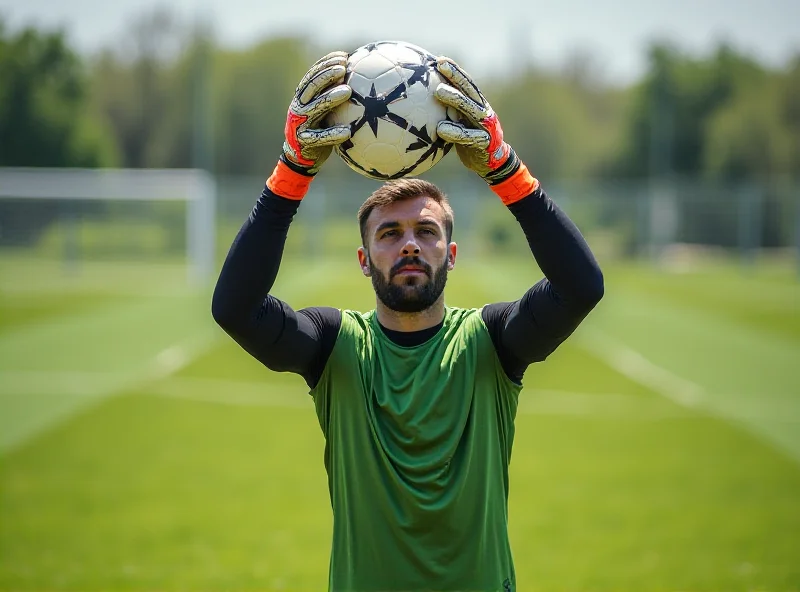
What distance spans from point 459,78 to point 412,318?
2.66ft

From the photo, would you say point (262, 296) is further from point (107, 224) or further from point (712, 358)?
point (107, 224)

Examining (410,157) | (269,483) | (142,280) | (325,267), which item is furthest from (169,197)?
(410,157)

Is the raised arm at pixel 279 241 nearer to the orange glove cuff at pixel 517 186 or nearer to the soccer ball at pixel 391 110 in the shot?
the soccer ball at pixel 391 110

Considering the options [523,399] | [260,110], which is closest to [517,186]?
[523,399]

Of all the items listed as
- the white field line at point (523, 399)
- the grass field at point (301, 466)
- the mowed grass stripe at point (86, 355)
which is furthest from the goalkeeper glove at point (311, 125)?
the white field line at point (523, 399)

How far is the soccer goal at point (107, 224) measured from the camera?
97.8ft

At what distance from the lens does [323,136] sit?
2996mm

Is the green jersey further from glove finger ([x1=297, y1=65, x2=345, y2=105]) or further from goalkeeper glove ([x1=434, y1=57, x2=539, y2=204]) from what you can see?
glove finger ([x1=297, y1=65, x2=345, y2=105])

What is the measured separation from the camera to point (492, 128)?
3.05 m

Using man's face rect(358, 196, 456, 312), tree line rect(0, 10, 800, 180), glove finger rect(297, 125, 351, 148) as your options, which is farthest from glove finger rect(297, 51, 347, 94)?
tree line rect(0, 10, 800, 180)

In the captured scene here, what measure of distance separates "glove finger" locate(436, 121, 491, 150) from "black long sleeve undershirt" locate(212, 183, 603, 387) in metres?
0.26

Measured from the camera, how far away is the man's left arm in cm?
311

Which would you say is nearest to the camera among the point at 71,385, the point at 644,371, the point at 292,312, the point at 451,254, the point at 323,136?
the point at 323,136

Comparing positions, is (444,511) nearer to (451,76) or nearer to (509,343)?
(509,343)
